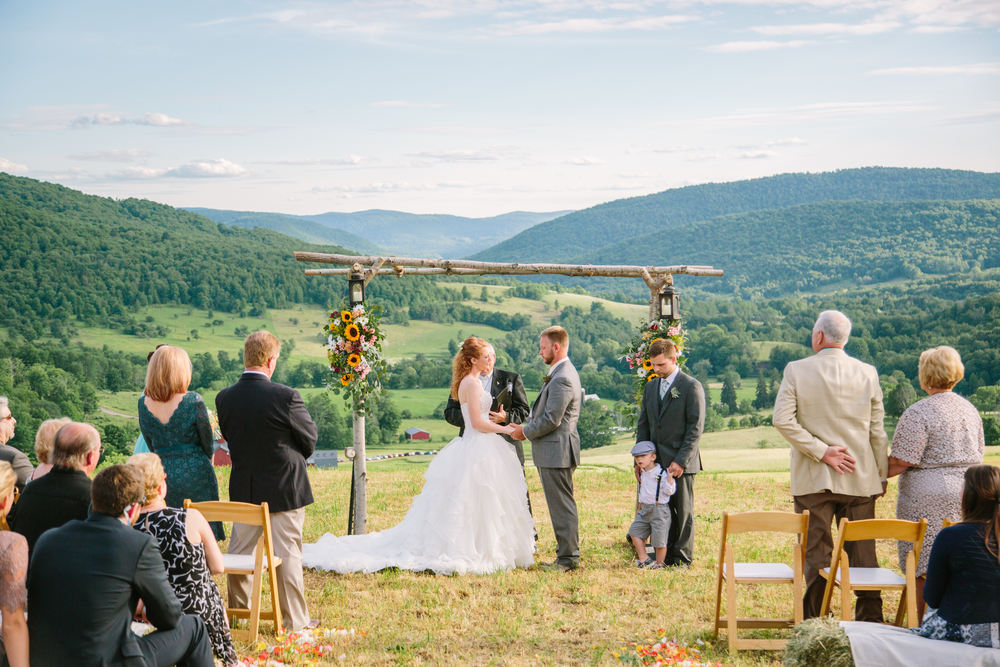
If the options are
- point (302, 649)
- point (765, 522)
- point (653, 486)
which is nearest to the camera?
point (765, 522)

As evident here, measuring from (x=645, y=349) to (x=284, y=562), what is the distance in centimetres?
474

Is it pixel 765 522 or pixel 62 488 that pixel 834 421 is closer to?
pixel 765 522

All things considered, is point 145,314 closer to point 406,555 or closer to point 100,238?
point 100,238

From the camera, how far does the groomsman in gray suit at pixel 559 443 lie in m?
6.30

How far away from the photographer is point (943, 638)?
11.8 ft

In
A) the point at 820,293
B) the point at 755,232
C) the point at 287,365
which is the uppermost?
the point at 755,232

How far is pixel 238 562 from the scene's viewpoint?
15.0 feet

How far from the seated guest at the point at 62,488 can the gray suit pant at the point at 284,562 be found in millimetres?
1192

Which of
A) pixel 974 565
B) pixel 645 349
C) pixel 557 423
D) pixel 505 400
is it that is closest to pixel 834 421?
pixel 974 565

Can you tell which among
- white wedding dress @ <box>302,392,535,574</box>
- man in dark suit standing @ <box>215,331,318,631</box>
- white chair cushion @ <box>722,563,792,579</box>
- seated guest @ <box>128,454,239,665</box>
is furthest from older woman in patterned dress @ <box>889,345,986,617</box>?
seated guest @ <box>128,454,239,665</box>

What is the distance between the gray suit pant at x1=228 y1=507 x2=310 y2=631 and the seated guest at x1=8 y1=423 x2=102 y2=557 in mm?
1192

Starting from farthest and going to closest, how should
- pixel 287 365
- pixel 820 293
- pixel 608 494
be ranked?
pixel 820 293, pixel 287 365, pixel 608 494

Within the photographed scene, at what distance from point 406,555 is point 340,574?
0.57 metres

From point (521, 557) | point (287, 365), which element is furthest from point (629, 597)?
point (287, 365)
